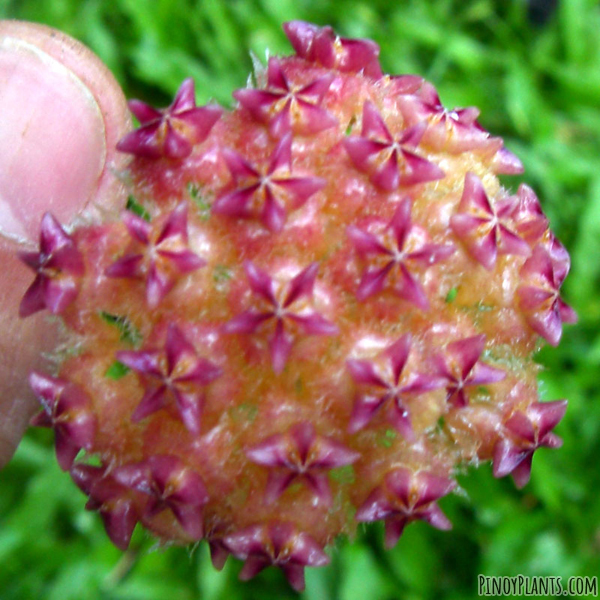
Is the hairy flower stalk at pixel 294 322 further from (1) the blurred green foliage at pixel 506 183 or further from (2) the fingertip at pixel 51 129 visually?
(1) the blurred green foliage at pixel 506 183

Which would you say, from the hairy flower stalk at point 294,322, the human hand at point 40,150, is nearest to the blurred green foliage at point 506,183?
the human hand at point 40,150

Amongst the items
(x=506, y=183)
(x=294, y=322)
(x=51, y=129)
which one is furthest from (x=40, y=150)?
(x=506, y=183)

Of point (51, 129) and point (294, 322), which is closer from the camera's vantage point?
point (294, 322)

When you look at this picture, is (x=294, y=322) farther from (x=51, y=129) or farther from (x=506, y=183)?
(x=506, y=183)

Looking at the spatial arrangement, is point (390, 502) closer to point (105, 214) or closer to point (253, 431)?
point (253, 431)

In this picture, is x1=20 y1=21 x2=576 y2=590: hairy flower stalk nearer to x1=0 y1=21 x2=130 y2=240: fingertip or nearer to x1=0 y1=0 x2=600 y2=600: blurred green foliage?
x1=0 y1=21 x2=130 y2=240: fingertip

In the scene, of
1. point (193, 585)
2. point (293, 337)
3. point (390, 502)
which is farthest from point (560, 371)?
point (293, 337)

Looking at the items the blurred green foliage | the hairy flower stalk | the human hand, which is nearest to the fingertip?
the human hand
